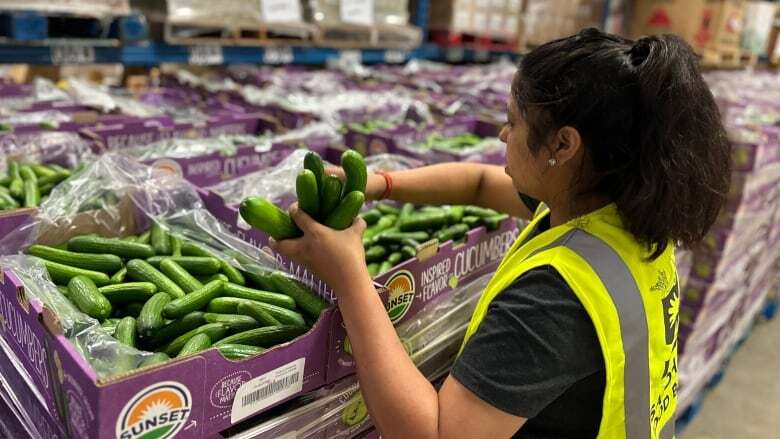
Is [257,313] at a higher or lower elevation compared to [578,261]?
lower

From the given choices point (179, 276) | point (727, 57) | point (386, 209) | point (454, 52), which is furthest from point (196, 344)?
point (727, 57)

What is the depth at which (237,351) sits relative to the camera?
108cm

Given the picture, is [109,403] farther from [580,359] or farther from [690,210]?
[690,210]

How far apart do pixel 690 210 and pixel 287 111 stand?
2.17 metres

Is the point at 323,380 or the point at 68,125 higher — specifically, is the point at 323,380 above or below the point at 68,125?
below

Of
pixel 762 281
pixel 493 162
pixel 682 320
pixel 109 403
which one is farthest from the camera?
pixel 762 281

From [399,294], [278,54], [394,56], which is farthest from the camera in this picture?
[394,56]

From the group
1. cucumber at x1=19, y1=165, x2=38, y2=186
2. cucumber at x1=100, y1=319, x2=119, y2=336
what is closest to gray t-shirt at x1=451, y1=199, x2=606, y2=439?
cucumber at x1=100, y1=319, x2=119, y2=336

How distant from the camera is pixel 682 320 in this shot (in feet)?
10.4

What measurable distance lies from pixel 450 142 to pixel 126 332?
184cm

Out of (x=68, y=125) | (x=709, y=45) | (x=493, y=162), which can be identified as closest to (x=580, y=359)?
(x=493, y=162)

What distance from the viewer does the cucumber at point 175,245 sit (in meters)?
1.45

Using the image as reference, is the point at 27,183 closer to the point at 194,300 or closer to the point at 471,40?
the point at 194,300

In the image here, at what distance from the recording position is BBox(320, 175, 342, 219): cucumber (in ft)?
3.59
